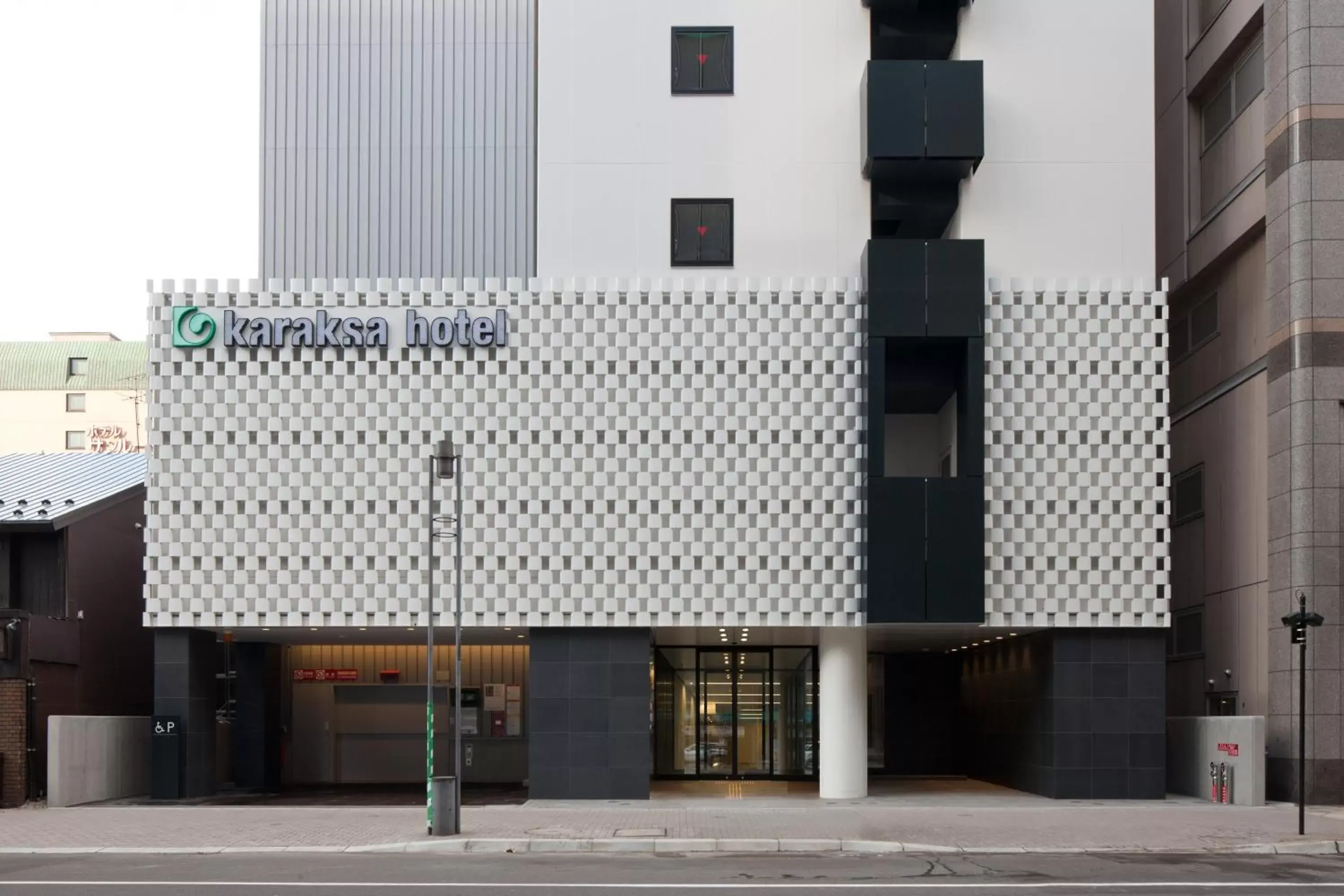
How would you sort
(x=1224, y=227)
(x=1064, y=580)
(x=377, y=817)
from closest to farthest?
(x=377, y=817) < (x=1064, y=580) < (x=1224, y=227)

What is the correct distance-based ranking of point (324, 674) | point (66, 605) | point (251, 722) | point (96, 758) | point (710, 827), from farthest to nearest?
1. point (324, 674)
2. point (251, 722)
3. point (66, 605)
4. point (96, 758)
5. point (710, 827)

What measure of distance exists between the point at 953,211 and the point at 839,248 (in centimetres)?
261

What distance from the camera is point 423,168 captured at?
34.8 metres

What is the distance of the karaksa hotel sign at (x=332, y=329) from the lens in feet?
103

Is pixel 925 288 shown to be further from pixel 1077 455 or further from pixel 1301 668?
pixel 1301 668

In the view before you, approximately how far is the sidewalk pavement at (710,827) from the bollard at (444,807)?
0.33m

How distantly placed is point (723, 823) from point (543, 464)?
29.1 ft

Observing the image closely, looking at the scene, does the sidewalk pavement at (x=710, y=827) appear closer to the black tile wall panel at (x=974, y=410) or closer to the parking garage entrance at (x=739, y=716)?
the parking garage entrance at (x=739, y=716)

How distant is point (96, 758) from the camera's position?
1280 inches

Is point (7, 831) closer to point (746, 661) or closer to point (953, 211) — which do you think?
point (746, 661)

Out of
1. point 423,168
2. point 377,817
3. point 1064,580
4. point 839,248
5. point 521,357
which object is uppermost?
point 423,168

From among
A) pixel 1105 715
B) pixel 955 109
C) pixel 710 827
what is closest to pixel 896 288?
pixel 955 109

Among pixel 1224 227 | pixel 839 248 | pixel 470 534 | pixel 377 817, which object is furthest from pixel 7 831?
pixel 1224 227

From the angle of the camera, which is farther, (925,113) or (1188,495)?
(1188,495)
